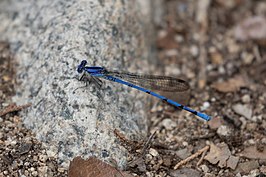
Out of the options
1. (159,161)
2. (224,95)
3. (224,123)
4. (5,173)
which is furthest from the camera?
(224,95)

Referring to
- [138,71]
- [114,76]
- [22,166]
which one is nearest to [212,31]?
[138,71]

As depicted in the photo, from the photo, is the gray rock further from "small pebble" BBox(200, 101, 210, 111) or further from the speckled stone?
the speckled stone

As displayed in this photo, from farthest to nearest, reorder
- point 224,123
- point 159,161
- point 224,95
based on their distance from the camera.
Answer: point 224,95
point 224,123
point 159,161

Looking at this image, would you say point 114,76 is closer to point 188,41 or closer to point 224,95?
point 224,95

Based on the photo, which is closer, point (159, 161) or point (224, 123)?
point (159, 161)

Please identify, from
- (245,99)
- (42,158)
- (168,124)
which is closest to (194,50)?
(245,99)

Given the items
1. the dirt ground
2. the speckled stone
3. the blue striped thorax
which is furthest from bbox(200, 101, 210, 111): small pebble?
the blue striped thorax
